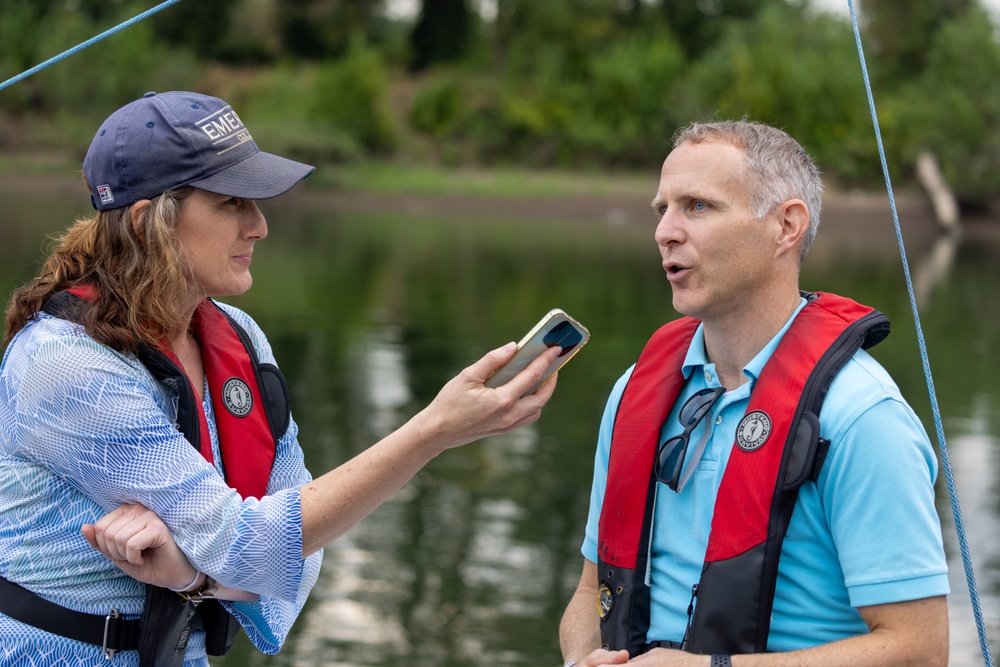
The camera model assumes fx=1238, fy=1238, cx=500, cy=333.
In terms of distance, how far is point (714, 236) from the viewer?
97.6 inches

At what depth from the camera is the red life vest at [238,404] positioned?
8.29 feet

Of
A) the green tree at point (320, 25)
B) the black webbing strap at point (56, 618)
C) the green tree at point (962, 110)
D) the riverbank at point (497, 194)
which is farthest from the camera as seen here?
the green tree at point (320, 25)

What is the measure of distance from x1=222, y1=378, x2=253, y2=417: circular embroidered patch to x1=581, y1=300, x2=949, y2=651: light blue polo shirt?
872mm

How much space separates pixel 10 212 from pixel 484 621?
26.6 metres

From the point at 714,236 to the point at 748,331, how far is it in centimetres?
21

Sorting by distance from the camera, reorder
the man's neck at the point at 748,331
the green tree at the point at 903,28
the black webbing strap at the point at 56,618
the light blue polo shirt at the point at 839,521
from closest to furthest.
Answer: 1. the light blue polo shirt at the point at 839,521
2. the black webbing strap at the point at 56,618
3. the man's neck at the point at 748,331
4. the green tree at the point at 903,28

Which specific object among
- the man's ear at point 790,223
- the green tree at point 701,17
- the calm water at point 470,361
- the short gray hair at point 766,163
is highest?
the green tree at point 701,17

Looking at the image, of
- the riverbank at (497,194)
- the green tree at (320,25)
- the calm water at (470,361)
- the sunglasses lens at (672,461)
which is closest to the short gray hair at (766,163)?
the sunglasses lens at (672,461)

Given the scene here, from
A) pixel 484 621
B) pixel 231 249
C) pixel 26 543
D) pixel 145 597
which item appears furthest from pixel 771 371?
pixel 484 621

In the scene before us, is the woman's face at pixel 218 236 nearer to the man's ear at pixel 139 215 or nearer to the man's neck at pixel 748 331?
the man's ear at pixel 139 215

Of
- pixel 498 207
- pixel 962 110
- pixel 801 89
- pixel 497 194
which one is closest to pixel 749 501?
pixel 498 207

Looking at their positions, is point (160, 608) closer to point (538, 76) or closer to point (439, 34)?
point (538, 76)

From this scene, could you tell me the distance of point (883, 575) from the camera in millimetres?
2154

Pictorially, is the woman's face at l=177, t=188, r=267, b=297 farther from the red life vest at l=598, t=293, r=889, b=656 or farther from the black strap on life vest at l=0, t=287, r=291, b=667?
the red life vest at l=598, t=293, r=889, b=656
